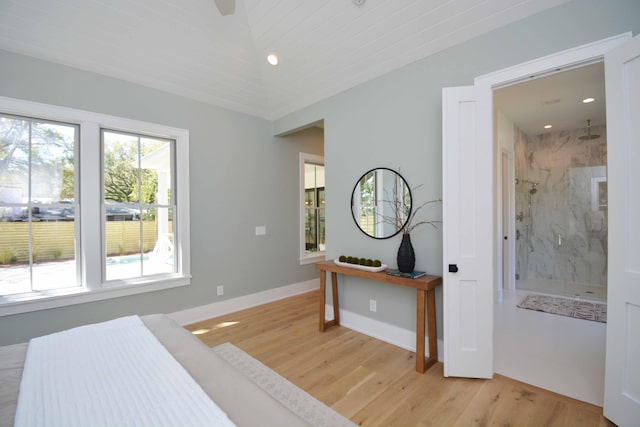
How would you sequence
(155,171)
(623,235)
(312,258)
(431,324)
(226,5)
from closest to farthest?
(623,235)
(226,5)
(431,324)
(155,171)
(312,258)

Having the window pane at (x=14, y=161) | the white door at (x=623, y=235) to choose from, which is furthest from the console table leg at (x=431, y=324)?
the window pane at (x=14, y=161)

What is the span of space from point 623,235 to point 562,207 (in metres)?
3.98

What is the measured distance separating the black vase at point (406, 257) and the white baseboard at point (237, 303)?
2.31 metres

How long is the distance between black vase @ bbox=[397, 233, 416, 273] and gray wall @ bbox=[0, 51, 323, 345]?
7.38 feet

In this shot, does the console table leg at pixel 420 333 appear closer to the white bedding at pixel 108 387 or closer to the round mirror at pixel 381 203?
the round mirror at pixel 381 203

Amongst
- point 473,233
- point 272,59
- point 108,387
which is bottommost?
point 108,387

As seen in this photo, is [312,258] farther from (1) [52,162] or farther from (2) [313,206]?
(1) [52,162]

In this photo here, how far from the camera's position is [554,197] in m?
4.93

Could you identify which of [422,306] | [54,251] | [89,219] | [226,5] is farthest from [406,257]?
[54,251]

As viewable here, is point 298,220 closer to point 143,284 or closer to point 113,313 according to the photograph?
point 143,284

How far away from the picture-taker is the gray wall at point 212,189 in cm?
261

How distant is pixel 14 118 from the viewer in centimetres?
254

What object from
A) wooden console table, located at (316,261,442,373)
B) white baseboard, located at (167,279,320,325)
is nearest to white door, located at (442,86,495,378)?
wooden console table, located at (316,261,442,373)

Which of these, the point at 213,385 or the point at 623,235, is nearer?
the point at 213,385
